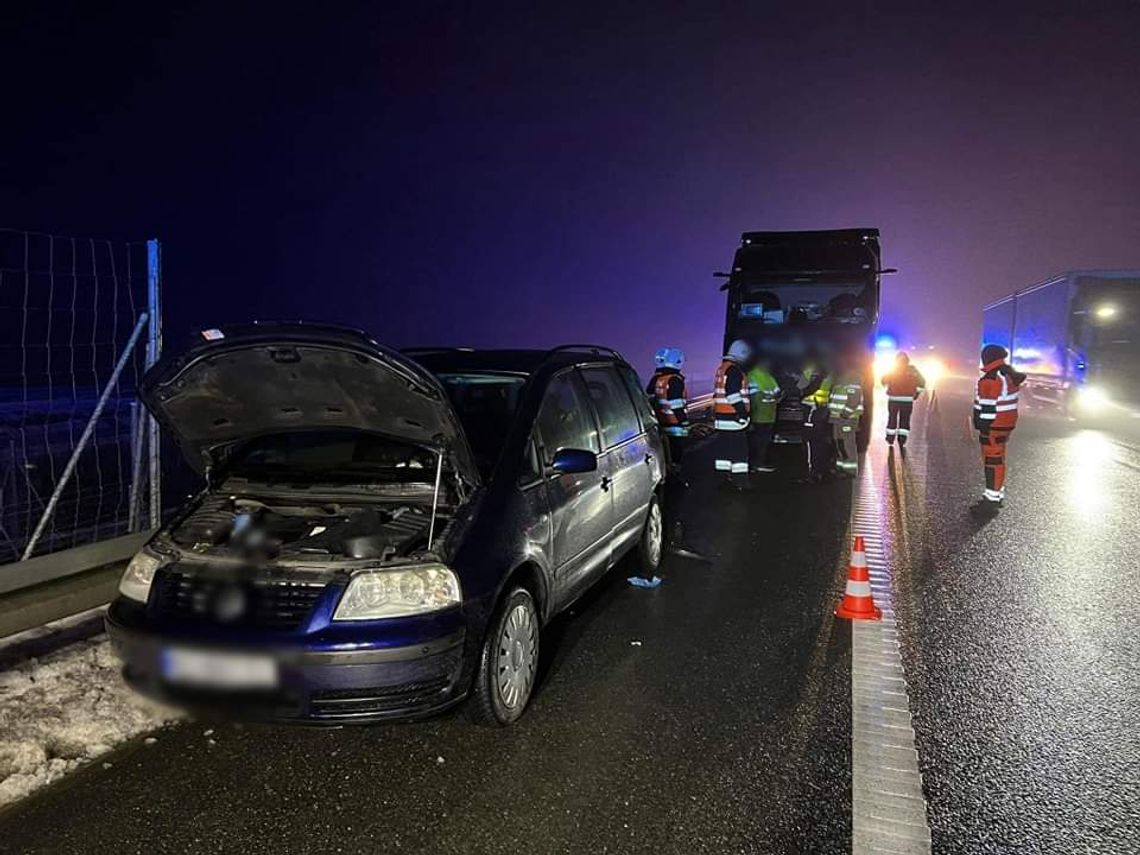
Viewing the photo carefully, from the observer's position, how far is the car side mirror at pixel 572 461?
3979 millimetres

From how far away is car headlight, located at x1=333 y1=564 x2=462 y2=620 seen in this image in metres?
3.08

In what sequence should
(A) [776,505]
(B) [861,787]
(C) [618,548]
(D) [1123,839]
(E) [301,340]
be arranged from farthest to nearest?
1. (A) [776,505]
2. (C) [618,548]
3. (E) [301,340]
4. (B) [861,787]
5. (D) [1123,839]

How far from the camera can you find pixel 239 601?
312 centimetres

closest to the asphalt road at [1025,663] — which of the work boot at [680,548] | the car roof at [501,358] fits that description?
the work boot at [680,548]

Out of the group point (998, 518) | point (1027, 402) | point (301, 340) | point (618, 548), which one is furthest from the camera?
point (1027, 402)

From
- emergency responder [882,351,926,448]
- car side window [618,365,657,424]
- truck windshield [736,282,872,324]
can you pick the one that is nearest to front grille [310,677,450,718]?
car side window [618,365,657,424]

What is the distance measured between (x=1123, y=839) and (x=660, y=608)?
284 centimetres

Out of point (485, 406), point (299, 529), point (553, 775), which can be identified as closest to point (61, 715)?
point (299, 529)

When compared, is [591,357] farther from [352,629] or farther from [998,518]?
[998,518]

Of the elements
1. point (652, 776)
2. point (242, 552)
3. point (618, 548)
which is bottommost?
point (652, 776)

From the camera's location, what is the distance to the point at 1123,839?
268 cm

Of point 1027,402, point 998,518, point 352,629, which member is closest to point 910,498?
point 998,518

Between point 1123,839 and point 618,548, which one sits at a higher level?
point 618,548

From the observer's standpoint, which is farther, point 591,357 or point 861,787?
point 591,357
